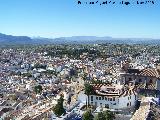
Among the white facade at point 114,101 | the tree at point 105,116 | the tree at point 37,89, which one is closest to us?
the tree at point 105,116

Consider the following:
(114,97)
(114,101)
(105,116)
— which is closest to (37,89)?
(114,101)

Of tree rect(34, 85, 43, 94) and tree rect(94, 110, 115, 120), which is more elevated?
tree rect(94, 110, 115, 120)

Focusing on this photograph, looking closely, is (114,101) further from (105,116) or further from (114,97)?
(105,116)

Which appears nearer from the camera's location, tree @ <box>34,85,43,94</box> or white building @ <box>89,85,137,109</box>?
white building @ <box>89,85,137,109</box>

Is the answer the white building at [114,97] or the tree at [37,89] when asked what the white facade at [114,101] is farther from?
the tree at [37,89]

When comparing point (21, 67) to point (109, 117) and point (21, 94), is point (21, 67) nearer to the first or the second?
point (21, 94)

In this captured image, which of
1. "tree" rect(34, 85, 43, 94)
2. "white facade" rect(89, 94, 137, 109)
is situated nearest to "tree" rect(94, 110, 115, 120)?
"white facade" rect(89, 94, 137, 109)

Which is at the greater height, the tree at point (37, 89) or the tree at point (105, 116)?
the tree at point (105, 116)

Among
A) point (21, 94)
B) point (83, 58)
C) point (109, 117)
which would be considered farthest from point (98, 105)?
point (83, 58)

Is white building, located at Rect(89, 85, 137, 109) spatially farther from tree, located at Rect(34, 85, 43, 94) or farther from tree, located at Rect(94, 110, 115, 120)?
tree, located at Rect(34, 85, 43, 94)

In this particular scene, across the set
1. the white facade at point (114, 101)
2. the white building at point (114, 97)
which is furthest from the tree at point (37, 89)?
the white facade at point (114, 101)

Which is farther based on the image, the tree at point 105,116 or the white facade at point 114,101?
the white facade at point 114,101
